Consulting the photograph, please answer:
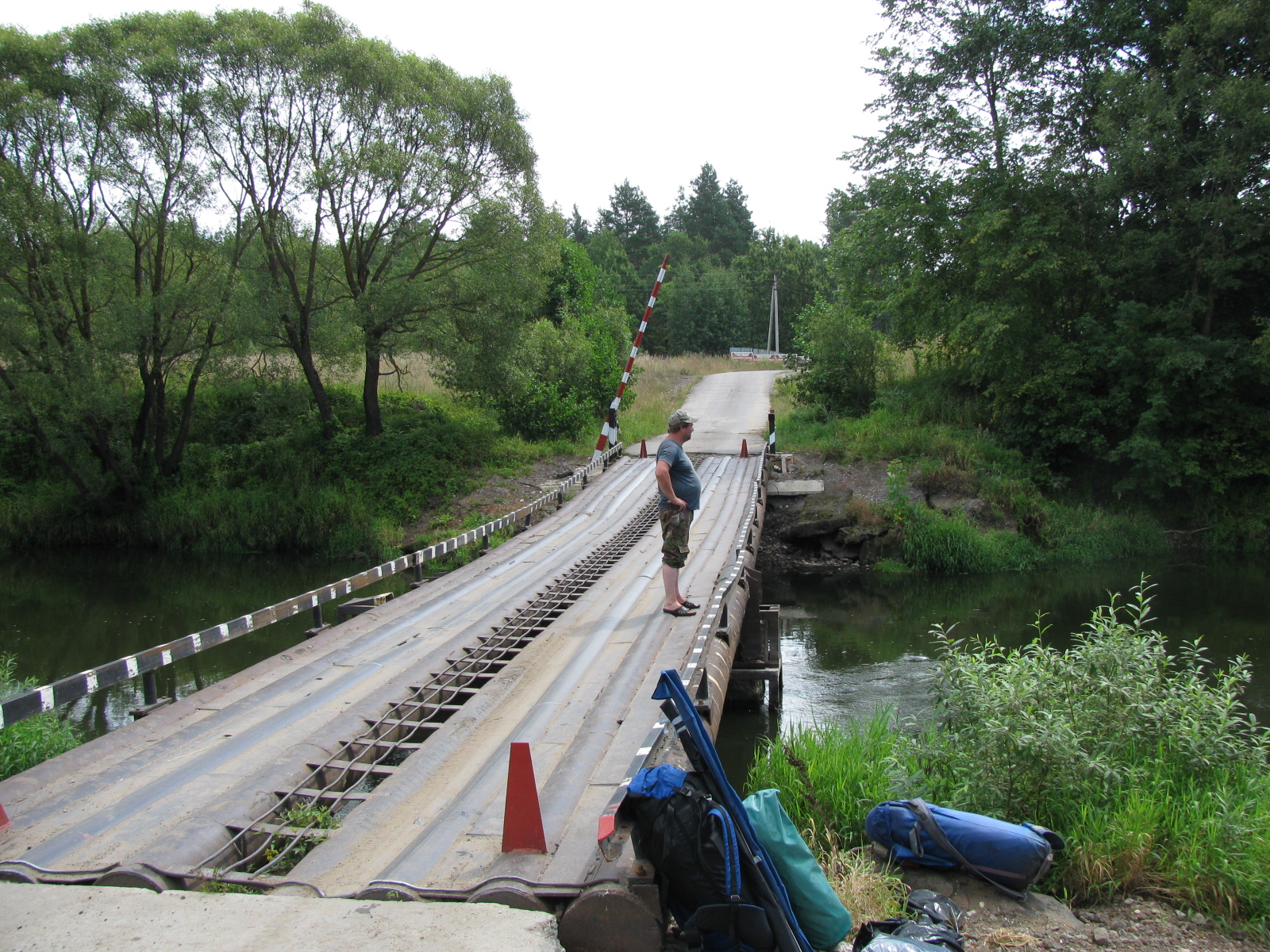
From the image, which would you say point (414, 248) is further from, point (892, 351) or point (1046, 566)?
point (1046, 566)

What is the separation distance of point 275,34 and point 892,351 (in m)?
16.1

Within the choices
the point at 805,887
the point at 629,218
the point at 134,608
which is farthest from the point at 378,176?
the point at 629,218

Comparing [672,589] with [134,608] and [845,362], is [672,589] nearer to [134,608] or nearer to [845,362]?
[134,608]

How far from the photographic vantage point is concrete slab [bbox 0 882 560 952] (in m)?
2.84

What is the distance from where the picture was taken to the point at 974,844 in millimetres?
4375

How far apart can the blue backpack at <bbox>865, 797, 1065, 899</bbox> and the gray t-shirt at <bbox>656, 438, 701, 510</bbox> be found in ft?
9.48

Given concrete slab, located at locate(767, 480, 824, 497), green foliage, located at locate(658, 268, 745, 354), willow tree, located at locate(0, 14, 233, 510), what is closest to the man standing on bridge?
concrete slab, located at locate(767, 480, 824, 497)

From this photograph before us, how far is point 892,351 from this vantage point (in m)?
22.7

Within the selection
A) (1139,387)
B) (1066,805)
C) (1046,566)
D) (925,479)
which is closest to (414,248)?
(925,479)

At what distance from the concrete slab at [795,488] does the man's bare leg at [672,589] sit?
10.4 metres

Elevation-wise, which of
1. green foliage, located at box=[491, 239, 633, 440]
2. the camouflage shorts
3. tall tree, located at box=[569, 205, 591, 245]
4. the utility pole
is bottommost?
the camouflage shorts

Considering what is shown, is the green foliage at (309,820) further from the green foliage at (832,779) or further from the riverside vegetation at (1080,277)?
the riverside vegetation at (1080,277)

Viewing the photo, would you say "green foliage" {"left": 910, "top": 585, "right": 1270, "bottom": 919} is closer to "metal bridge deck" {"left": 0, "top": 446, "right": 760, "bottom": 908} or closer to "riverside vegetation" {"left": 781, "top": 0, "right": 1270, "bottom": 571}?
"metal bridge deck" {"left": 0, "top": 446, "right": 760, "bottom": 908}

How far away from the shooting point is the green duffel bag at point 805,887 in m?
3.40
